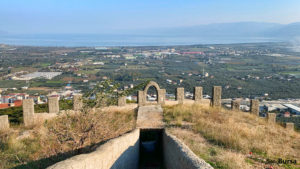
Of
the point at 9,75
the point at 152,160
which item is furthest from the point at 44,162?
the point at 9,75

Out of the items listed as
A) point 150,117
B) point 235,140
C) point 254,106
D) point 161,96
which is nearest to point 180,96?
point 161,96

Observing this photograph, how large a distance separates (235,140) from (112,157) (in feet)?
11.3

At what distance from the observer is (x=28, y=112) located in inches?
409

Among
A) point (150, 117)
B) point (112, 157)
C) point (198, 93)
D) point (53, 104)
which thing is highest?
point (198, 93)

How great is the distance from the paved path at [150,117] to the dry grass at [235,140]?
364mm

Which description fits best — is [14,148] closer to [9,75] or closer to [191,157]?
[191,157]

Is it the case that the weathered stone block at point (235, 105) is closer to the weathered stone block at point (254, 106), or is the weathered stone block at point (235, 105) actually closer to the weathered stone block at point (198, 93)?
the weathered stone block at point (254, 106)

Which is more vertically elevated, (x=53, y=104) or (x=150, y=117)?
(x=53, y=104)

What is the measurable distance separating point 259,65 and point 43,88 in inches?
1969

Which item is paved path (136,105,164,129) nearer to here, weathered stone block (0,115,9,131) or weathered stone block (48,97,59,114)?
weathered stone block (48,97,59,114)

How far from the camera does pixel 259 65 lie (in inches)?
2406

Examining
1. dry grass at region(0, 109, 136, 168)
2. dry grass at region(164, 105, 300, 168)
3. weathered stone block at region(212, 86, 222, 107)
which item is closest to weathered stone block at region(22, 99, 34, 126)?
dry grass at region(0, 109, 136, 168)

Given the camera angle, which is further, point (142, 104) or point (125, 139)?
point (142, 104)

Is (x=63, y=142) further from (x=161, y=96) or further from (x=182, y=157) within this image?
(x=161, y=96)
